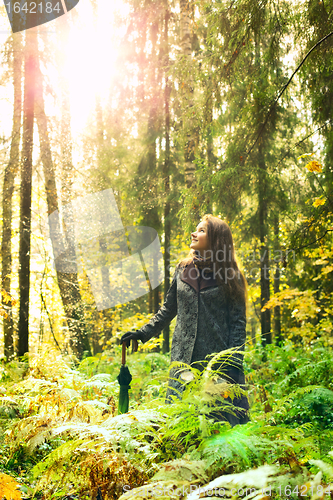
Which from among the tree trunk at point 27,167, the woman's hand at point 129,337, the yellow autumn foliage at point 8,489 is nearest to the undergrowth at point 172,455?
the yellow autumn foliage at point 8,489

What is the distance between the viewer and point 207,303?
2678 mm

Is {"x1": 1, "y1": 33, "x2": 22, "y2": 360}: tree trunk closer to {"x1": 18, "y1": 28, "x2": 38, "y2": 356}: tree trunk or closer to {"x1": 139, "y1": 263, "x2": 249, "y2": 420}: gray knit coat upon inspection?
{"x1": 18, "y1": 28, "x2": 38, "y2": 356}: tree trunk

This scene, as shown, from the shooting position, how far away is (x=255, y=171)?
583 centimetres

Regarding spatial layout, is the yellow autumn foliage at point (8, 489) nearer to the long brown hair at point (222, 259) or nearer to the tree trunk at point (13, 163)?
the long brown hair at point (222, 259)

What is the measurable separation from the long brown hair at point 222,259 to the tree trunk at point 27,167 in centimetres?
447

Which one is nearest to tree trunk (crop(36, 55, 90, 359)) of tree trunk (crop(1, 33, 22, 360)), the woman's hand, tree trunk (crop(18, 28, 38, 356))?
tree trunk (crop(1, 33, 22, 360))

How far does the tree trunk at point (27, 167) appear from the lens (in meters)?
6.14

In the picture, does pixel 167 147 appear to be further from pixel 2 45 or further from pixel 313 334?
pixel 313 334

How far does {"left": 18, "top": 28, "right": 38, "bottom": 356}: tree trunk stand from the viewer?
20.1ft

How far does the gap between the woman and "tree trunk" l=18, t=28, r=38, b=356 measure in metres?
4.21

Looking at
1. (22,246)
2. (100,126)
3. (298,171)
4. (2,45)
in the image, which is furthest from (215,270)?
(100,126)

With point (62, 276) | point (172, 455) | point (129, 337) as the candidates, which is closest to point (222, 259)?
point (129, 337)

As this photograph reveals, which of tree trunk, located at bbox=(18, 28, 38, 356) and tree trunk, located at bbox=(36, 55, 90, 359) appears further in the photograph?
tree trunk, located at bbox=(36, 55, 90, 359)

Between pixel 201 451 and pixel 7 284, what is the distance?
8916 mm
